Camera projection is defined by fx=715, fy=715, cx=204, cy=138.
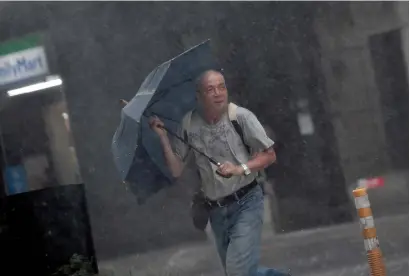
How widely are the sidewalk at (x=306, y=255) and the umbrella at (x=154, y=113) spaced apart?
44cm

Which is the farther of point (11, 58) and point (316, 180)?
point (316, 180)

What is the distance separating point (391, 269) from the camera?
4523mm

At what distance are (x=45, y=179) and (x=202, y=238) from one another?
1.00 m

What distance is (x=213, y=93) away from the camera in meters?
4.22

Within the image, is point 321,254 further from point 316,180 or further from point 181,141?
point 181,141

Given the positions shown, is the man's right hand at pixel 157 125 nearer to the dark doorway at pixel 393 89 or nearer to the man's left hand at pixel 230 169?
the man's left hand at pixel 230 169

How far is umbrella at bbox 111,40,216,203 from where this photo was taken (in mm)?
4133

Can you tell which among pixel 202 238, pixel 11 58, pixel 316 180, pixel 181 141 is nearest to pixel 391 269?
pixel 316 180

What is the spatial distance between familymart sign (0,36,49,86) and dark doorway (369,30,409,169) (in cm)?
203

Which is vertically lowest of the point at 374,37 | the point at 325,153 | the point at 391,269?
the point at 391,269

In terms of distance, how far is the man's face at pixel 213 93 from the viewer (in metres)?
Answer: 4.20

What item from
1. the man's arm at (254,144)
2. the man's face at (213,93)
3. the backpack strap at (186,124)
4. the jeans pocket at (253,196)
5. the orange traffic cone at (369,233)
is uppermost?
the man's face at (213,93)

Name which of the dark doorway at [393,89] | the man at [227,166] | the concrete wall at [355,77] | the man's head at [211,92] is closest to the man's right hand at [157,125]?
the man at [227,166]

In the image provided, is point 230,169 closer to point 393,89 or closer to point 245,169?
point 245,169
